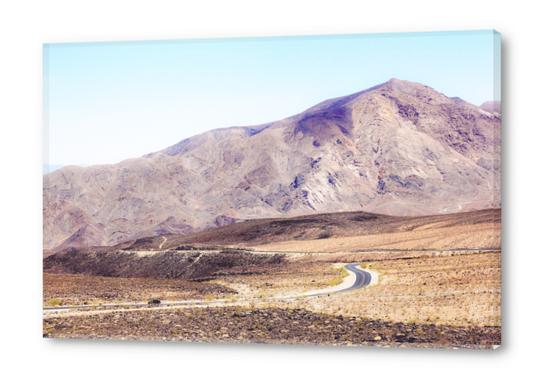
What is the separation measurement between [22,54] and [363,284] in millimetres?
5917

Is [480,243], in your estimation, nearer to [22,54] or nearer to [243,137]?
[243,137]

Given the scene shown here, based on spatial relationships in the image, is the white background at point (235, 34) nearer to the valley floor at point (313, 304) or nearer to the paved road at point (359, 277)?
the valley floor at point (313, 304)

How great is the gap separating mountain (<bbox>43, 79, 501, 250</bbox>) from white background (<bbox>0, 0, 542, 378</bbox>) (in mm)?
701

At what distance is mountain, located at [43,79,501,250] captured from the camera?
1456 centimetres

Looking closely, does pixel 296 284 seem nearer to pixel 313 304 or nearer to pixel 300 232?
pixel 313 304

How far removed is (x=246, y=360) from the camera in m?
14.3

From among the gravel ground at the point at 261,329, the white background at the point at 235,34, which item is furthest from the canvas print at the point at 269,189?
the white background at the point at 235,34

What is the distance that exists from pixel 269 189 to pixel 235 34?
2463mm

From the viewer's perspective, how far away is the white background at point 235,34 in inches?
523

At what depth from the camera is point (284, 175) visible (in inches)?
615

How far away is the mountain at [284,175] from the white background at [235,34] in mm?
701

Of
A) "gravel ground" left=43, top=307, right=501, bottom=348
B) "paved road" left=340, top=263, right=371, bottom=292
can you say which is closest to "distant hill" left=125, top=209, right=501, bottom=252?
"paved road" left=340, top=263, right=371, bottom=292

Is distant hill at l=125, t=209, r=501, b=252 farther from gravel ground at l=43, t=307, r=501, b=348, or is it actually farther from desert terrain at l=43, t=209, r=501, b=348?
gravel ground at l=43, t=307, r=501, b=348

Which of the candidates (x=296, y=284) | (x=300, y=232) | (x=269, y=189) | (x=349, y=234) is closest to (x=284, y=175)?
(x=269, y=189)
